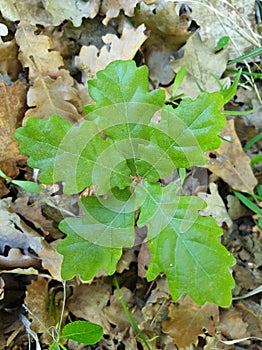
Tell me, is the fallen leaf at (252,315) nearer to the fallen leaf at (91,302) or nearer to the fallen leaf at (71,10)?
the fallen leaf at (91,302)

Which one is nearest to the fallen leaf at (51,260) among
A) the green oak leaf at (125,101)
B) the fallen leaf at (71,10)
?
the green oak leaf at (125,101)

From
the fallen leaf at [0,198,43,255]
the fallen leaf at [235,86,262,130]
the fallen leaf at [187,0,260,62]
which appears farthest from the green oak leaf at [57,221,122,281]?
the fallen leaf at [187,0,260,62]

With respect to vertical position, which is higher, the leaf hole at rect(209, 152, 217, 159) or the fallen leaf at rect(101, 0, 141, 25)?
the fallen leaf at rect(101, 0, 141, 25)

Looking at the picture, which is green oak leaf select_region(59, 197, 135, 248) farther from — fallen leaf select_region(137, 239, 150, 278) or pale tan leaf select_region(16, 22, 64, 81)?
pale tan leaf select_region(16, 22, 64, 81)

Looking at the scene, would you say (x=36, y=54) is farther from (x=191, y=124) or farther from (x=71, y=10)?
(x=191, y=124)

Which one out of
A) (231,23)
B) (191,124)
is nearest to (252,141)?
(231,23)

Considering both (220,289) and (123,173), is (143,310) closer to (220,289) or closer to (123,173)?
(220,289)
